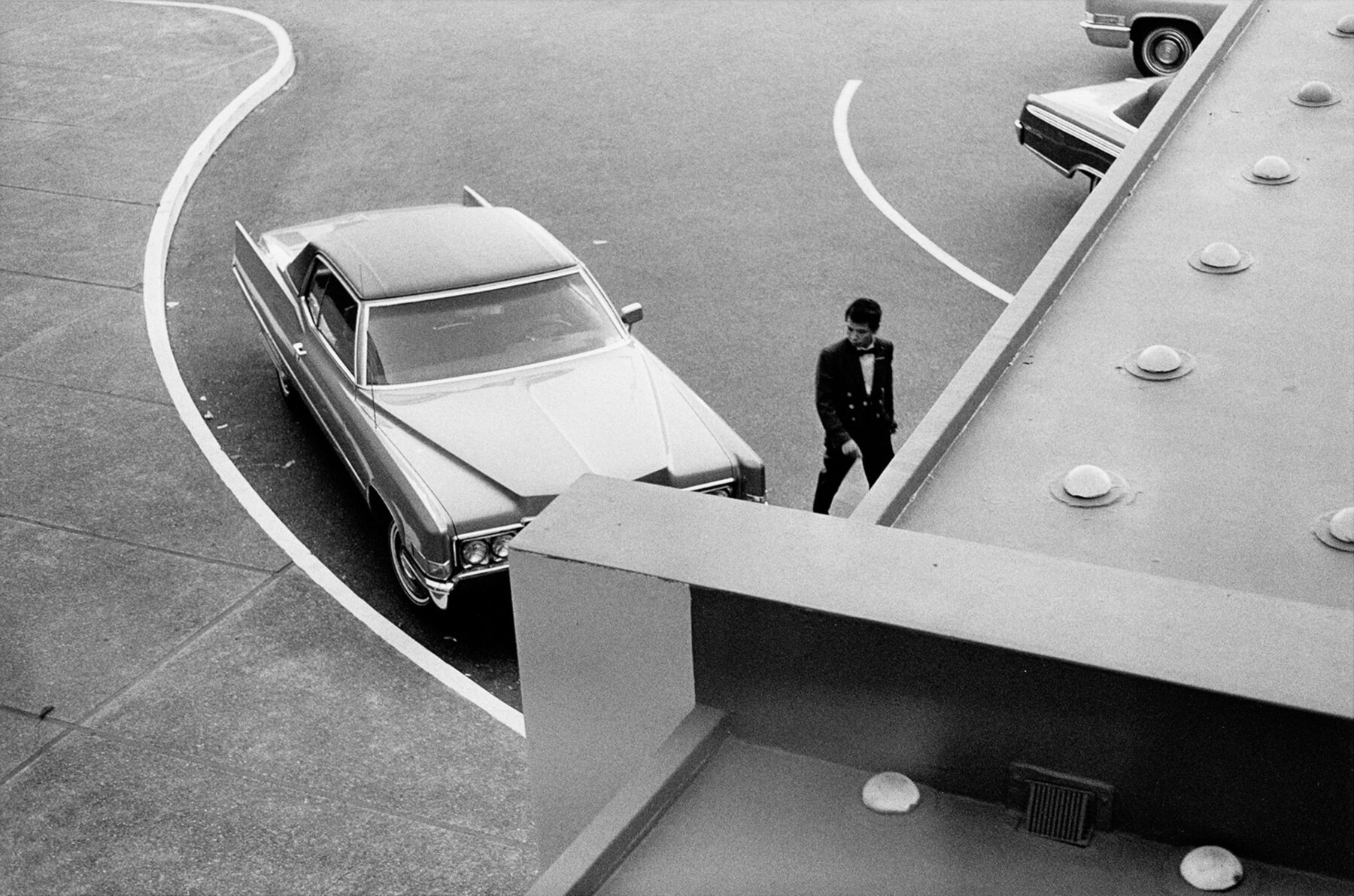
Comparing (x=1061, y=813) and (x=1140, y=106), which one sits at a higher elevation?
(x=1061, y=813)

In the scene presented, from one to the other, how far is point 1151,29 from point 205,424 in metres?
11.3

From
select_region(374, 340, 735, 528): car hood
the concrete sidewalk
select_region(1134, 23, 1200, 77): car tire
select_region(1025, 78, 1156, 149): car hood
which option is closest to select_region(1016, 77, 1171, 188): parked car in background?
select_region(1025, 78, 1156, 149): car hood

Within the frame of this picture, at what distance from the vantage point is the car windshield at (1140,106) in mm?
13297

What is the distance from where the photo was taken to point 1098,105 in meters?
13.5

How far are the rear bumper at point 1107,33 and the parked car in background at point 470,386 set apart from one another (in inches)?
358

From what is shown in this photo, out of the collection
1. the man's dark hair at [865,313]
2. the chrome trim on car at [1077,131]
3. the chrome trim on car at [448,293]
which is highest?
the man's dark hair at [865,313]

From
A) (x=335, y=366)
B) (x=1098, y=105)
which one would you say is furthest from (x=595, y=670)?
(x=1098, y=105)

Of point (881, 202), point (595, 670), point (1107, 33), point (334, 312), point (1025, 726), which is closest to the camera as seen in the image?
point (1025, 726)

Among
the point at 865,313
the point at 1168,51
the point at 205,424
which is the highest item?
the point at 865,313

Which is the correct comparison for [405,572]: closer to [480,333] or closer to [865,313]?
[480,333]

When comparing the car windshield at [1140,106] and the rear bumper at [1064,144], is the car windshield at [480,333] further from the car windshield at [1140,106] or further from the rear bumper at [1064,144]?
the car windshield at [1140,106]

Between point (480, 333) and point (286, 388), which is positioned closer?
point (480, 333)

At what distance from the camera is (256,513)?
9.68m

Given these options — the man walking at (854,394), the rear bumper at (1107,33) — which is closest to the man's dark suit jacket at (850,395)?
the man walking at (854,394)
